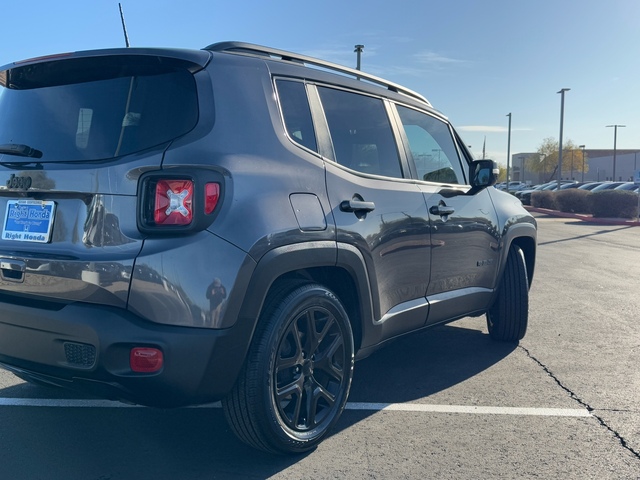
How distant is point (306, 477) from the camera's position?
3006 mm

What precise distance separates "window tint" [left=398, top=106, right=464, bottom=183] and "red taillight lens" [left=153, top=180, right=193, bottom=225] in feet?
6.69

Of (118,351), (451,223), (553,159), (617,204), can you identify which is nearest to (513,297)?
(451,223)

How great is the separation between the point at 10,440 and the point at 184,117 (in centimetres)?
199

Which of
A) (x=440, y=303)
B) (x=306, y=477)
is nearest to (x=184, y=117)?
(x=306, y=477)

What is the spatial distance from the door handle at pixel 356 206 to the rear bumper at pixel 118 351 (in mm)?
910

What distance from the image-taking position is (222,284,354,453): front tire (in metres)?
2.90

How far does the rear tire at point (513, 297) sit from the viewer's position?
209 inches

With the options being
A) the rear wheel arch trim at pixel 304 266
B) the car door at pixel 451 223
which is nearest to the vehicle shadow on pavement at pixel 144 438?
the car door at pixel 451 223

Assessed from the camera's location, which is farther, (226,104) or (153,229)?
(226,104)

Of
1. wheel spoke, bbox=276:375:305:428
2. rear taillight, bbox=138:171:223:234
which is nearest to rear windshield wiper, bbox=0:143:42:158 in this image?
rear taillight, bbox=138:171:223:234

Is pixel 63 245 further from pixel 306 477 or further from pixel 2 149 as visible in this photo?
pixel 306 477

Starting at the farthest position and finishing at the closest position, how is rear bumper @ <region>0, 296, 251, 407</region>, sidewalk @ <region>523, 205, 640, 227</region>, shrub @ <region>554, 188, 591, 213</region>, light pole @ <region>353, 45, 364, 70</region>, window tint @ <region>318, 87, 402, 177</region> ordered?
shrub @ <region>554, 188, 591, 213</region>, sidewalk @ <region>523, 205, 640, 227</region>, light pole @ <region>353, 45, 364, 70</region>, window tint @ <region>318, 87, 402, 177</region>, rear bumper @ <region>0, 296, 251, 407</region>

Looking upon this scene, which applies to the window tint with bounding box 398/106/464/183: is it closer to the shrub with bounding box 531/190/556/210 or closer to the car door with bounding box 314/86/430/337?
the car door with bounding box 314/86/430/337

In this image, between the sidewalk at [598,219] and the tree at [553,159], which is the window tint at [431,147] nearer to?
the sidewalk at [598,219]
